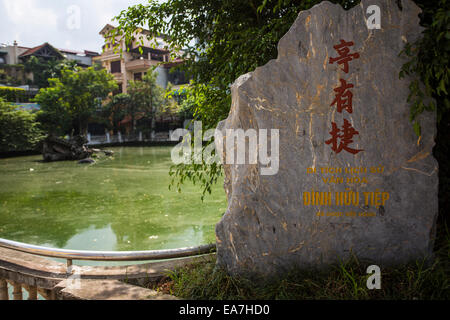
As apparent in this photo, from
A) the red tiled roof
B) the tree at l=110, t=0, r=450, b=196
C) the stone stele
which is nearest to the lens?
the stone stele

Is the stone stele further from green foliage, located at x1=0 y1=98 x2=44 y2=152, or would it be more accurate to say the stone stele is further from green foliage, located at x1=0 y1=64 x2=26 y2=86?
green foliage, located at x1=0 y1=64 x2=26 y2=86

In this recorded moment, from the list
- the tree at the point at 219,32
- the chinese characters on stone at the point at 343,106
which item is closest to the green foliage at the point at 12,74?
the tree at the point at 219,32

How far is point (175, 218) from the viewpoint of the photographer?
186 inches

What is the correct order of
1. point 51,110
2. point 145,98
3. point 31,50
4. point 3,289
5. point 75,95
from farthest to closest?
point 31,50
point 145,98
point 75,95
point 51,110
point 3,289

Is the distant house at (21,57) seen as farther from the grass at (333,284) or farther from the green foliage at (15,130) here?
the grass at (333,284)

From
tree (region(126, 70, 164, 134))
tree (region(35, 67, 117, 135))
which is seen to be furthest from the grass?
tree (region(126, 70, 164, 134))

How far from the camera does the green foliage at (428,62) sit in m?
1.60

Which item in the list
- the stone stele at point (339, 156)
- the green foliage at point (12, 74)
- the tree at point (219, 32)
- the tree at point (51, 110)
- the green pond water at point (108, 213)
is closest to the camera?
the stone stele at point (339, 156)

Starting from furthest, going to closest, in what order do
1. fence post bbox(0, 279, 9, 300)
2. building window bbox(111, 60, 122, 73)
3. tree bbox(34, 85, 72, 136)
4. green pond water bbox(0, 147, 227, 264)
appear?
building window bbox(111, 60, 122, 73)
tree bbox(34, 85, 72, 136)
green pond water bbox(0, 147, 227, 264)
fence post bbox(0, 279, 9, 300)

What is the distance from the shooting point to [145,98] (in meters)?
19.8

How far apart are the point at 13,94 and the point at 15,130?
24.9 ft

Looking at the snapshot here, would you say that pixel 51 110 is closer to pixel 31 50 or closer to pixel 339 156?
pixel 31 50

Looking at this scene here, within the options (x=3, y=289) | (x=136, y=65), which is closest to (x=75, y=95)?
(x=136, y=65)

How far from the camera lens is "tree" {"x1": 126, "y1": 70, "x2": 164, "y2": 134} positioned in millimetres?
19641
